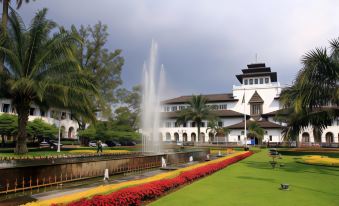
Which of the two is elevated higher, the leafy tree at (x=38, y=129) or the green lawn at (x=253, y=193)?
the leafy tree at (x=38, y=129)

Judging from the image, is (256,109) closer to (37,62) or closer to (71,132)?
(71,132)

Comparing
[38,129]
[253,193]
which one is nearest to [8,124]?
[38,129]

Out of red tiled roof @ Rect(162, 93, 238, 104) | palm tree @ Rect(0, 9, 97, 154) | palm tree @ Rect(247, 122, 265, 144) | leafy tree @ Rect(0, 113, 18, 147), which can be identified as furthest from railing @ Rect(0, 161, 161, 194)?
red tiled roof @ Rect(162, 93, 238, 104)

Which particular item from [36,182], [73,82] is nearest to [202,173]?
[36,182]

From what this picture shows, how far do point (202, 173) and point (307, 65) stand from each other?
25.0 feet

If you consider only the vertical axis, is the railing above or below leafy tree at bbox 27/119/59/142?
below

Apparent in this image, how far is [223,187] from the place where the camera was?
468 inches

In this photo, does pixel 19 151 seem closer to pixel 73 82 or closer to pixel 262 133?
pixel 73 82

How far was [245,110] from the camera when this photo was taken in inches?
2820

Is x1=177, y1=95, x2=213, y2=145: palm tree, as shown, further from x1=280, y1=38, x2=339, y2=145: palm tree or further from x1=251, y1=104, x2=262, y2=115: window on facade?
x1=280, y1=38, x2=339, y2=145: palm tree

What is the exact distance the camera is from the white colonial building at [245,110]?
66750 mm

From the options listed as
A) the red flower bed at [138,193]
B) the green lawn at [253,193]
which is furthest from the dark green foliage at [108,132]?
the green lawn at [253,193]

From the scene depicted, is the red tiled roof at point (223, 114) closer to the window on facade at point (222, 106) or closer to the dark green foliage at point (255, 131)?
the window on facade at point (222, 106)

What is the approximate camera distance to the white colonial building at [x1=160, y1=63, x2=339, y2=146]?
6675cm
